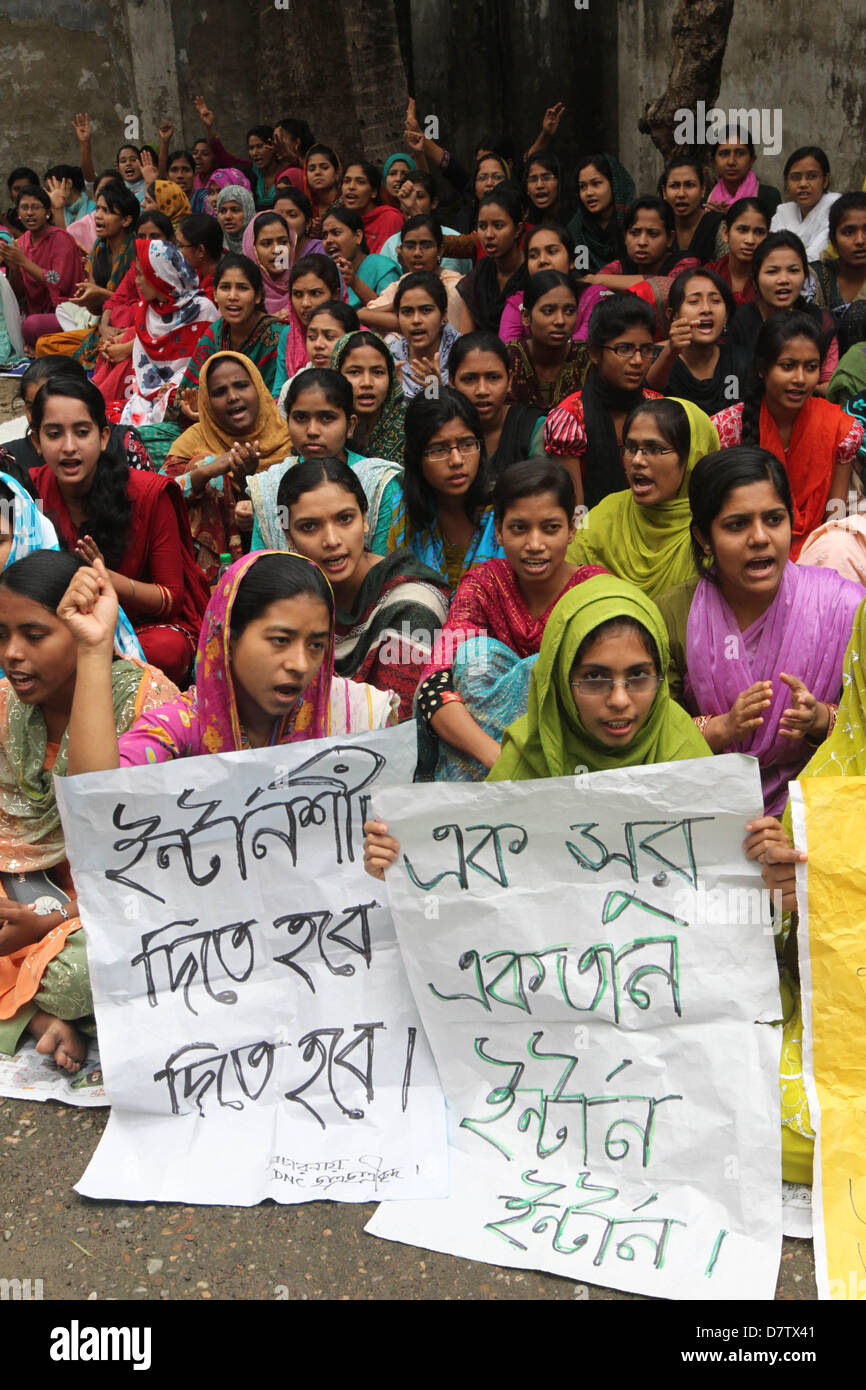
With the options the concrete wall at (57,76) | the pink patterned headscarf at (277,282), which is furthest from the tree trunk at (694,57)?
the concrete wall at (57,76)

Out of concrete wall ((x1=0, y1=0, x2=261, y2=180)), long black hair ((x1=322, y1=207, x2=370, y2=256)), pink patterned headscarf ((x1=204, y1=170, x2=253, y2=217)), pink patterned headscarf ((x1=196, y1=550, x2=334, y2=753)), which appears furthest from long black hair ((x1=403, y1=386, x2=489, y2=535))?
concrete wall ((x1=0, y1=0, x2=261, y2=180))

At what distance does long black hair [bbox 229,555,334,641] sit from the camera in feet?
9.04

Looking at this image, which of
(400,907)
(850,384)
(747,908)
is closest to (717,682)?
(747,908)

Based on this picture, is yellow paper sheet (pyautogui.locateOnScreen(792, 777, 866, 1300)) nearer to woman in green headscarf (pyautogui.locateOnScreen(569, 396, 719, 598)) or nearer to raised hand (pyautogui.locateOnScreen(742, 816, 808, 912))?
raised hand (pyautogui.locateOnScreen(742, 816, 808, 912))

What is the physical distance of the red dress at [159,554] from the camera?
14.6ft

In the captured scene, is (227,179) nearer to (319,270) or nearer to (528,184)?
(528,184)

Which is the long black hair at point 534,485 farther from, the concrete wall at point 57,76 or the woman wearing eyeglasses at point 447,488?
the concrete wall at point 57,76

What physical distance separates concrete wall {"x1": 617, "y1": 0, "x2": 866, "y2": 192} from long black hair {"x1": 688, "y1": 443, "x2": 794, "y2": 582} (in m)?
5.25

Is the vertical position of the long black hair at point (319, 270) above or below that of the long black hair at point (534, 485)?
above

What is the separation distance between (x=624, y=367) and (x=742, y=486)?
183 centimetres

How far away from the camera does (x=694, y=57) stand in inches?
305

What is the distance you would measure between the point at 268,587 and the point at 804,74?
22.5 feet

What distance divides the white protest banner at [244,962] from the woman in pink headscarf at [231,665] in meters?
0.19

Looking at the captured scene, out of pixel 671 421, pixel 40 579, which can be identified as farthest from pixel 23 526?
pixel 671 421
